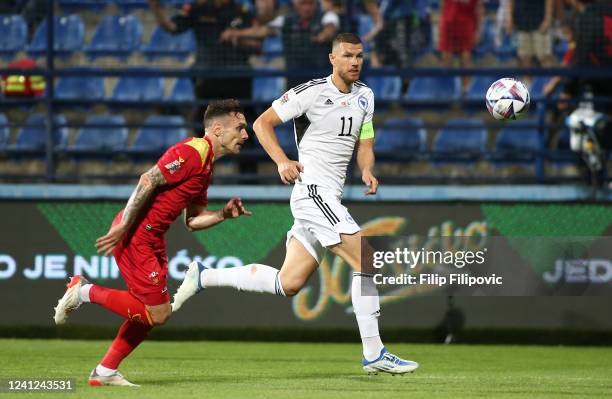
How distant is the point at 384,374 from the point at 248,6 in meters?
Result: 6.98

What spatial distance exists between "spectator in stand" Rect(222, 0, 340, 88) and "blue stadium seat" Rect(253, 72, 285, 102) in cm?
105

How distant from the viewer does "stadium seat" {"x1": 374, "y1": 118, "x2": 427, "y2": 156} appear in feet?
46.3

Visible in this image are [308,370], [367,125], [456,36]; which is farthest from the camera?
[456,36]

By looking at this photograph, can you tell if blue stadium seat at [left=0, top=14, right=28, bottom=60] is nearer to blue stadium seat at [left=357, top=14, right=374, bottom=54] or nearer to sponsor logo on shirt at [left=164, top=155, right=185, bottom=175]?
blue stadium seat at [left=357, top=14, right=374, bottom=54]

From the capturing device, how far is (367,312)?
8.38 m

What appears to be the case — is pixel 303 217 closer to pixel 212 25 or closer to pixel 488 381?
pixel 488 381

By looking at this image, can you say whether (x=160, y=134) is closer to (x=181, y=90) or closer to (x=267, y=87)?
(x=181, y=90)

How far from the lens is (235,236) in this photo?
12.5 meters

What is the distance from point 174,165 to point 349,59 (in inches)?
65.9

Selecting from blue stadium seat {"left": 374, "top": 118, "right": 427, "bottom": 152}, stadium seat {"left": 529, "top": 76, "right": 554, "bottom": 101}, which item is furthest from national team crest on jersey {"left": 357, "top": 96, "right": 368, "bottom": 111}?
stadium seat {"left": 529, "top": 76, "right": 554, "bottom": 101}

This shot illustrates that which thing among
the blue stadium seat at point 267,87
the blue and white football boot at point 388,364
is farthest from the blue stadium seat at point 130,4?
the blue and white football boot at point 388,364

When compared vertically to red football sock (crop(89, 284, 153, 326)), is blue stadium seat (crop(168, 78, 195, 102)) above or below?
above

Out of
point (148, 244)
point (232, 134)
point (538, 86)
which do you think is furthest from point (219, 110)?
point (538, 86)

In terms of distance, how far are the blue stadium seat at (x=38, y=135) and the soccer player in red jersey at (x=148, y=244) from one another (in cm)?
602
